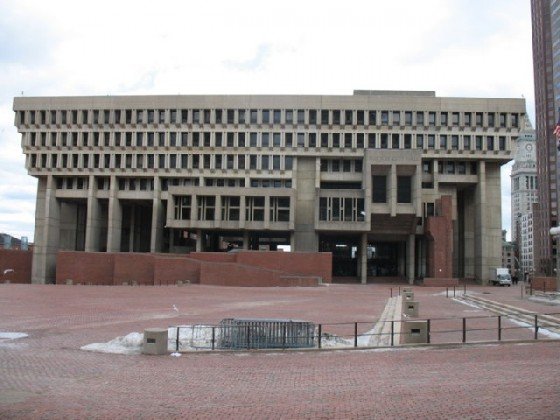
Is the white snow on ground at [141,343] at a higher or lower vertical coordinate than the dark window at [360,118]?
lower

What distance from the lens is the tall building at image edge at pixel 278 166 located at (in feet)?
206

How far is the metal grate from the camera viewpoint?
14.6 metres

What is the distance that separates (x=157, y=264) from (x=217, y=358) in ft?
120

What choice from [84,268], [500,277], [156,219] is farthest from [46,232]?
[500,277]

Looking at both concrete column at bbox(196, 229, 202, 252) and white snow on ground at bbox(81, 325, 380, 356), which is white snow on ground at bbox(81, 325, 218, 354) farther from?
concrete column at bbox(196, 229, 202, 252)

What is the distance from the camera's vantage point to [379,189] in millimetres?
62875

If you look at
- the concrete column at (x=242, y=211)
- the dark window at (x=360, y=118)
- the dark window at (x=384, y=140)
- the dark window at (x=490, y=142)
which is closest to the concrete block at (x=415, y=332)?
the concrete column at (x=242, y=211)

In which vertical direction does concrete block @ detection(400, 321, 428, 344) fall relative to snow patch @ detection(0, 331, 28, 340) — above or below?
above

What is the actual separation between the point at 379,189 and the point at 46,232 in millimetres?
40938

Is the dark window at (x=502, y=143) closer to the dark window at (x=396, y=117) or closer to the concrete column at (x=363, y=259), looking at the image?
the dark window at (x=396, y=117)

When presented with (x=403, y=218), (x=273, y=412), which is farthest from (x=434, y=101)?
(x=273, y=412)

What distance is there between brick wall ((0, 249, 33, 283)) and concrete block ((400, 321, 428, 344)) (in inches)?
2254

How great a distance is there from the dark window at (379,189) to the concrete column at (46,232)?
39.8m

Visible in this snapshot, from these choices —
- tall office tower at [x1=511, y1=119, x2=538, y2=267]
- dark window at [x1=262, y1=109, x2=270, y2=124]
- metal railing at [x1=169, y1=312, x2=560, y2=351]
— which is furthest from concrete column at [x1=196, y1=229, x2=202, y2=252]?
tall office tower at [x1=511, y1=119, x2=538, y2=267]
